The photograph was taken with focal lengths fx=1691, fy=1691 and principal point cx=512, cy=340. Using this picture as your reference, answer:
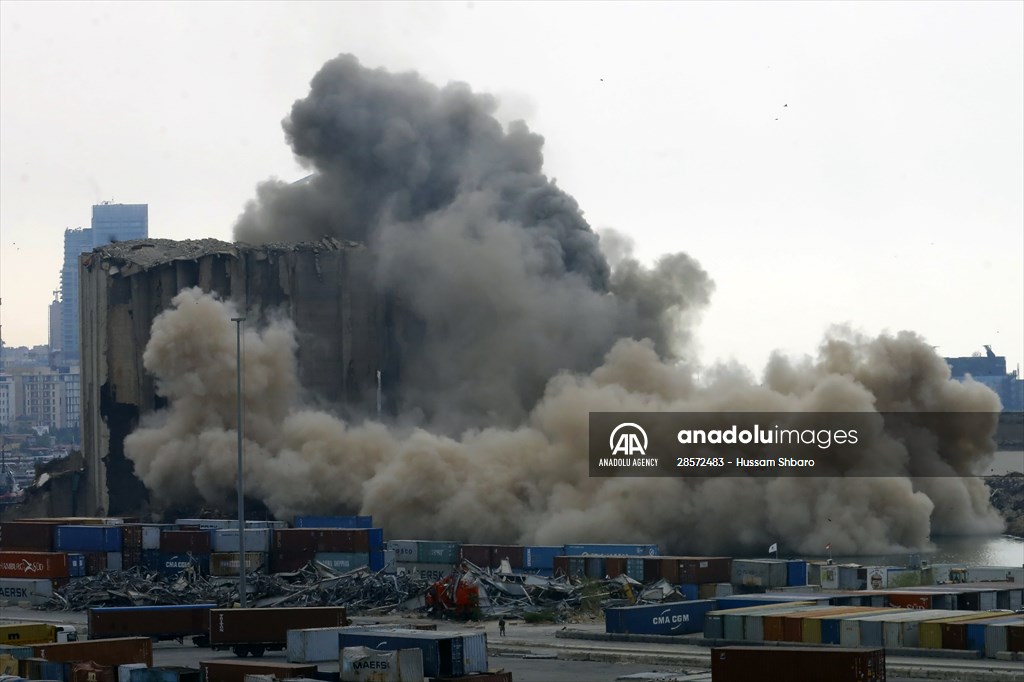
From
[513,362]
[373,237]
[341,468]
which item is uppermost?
[373,237]

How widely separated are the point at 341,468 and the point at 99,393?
21.0 metres

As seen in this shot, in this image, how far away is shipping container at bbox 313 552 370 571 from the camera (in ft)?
269

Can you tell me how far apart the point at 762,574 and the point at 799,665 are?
108 feet

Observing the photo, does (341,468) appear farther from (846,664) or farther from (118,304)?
(846,664)

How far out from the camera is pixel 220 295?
117688 millimetres

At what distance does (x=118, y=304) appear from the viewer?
11612 centimetres

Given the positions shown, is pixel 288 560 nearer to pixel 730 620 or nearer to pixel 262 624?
pixel 262 624

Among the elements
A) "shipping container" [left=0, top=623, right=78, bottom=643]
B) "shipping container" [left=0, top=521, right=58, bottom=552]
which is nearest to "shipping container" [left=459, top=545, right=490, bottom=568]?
"shipping container" [left=0, top=521, right=58, bottom=552]

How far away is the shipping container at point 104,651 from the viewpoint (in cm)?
4866

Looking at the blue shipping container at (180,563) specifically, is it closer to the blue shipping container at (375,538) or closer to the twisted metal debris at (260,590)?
the twisted metal debris at (260,590)

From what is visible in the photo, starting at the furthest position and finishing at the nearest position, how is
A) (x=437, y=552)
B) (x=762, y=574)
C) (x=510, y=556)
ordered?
(x=437, y=552)
(x=510, y=556)
(x=762, y=574)

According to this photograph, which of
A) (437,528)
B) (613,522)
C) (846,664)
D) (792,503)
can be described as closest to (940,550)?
(792,503)

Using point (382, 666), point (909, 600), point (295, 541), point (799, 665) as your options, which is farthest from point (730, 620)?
point (295, 541)

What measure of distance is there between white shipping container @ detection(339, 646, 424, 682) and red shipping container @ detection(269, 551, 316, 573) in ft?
134
